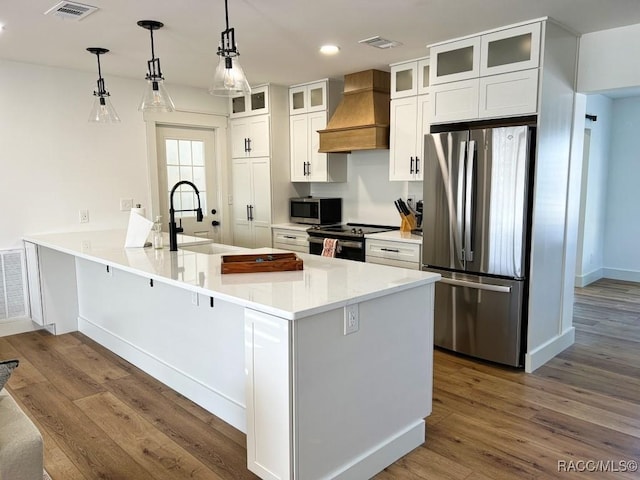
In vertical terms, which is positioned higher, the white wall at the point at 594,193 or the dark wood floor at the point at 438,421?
the white wall at the point at 594,193

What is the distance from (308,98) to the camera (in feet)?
17.3

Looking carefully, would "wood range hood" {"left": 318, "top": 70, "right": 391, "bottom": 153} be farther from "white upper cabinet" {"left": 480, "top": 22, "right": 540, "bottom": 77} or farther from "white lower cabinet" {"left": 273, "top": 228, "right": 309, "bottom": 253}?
"white upper cabinet" {"left": 480, "top": 22, "right": 540, "bottom": 77}

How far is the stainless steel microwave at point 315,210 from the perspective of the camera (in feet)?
17.4

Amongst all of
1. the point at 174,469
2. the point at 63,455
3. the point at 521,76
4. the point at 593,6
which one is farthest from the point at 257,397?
the point at 593,6

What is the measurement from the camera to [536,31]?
3.21 m

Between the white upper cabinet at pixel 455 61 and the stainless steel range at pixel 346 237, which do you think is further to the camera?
the stainless steel range at pixel 346 237

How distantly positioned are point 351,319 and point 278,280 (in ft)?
1.53

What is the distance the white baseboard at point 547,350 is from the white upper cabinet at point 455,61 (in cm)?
209

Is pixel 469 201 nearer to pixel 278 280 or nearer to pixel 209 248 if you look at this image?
pixel 278 280

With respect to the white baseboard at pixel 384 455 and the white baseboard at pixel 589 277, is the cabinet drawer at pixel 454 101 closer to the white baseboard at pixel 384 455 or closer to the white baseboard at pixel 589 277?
the white baseboard at pixel 384 455

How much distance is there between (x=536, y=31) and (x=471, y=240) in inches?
58.5

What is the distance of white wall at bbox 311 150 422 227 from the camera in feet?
16.6

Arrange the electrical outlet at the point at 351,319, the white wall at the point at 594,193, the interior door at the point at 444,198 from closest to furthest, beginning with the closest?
1. the electrical outlet at the point at 351,319
2. the interior door at the point at 444,198
3. the white wall at the point at 594,193

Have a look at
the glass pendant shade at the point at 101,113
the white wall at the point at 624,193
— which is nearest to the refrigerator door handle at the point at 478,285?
the glass pendant shade at the point at 101,113
